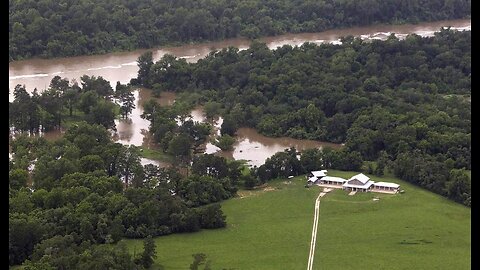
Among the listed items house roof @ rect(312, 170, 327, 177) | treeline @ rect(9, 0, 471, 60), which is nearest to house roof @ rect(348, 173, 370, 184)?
house roof @ rect(312, 170, 327, 177)

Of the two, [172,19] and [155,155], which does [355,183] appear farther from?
[172,19]

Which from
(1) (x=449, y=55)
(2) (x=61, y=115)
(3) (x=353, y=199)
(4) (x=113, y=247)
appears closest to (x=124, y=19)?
(2) (x=61, y=115)

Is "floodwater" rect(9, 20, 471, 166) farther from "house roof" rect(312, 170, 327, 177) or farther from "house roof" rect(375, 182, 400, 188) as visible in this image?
"house roof" rect(375, 182, 400, 188)

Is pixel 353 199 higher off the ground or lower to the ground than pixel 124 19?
lower

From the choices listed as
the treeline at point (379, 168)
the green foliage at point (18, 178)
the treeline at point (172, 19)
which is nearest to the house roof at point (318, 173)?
the treeline at point (379, 168)

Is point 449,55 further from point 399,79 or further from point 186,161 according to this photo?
point 186,161

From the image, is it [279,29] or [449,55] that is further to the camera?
[279,29]
